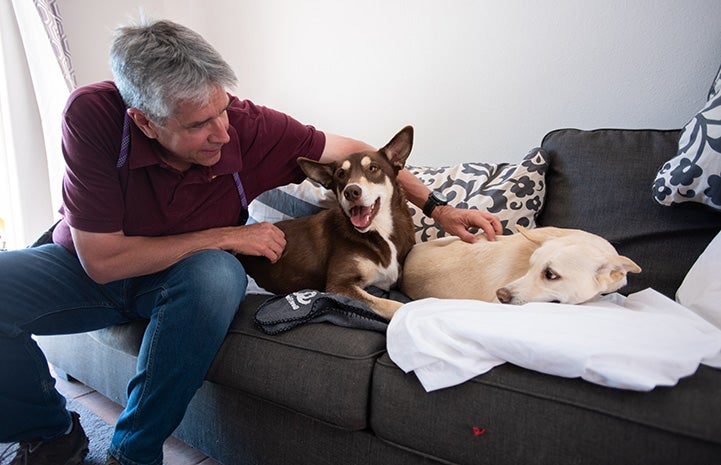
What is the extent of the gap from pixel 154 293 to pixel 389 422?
835mm

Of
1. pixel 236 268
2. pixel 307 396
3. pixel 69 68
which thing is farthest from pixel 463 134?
pixel 69 68

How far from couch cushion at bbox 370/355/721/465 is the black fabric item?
206 mm

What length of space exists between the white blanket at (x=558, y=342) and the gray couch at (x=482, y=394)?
3 centimetres

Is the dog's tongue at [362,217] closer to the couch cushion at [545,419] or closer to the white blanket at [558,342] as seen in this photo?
the white blanket at [558,342]

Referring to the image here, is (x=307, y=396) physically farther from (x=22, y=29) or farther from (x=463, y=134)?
(x=22, y=29)

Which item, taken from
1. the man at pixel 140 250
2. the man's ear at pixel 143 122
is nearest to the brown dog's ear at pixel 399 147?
the man at pixel 140 250

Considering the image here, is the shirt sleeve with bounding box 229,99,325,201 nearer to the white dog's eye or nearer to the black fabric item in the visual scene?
the black fabric item

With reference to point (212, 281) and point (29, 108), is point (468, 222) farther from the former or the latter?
point (29, 108)

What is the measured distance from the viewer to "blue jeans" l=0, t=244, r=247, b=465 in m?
1.16

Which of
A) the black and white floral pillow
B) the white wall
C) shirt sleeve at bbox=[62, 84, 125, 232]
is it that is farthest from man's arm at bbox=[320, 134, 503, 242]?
shirt sleeve at bbox=[62, 84, 125, 232]

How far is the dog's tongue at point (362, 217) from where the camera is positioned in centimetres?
162

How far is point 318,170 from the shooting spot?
167cm

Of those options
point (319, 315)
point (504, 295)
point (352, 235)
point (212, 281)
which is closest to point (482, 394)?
point (504, 295)

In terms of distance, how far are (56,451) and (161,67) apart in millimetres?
1209
